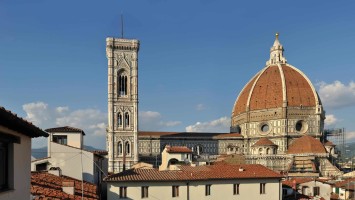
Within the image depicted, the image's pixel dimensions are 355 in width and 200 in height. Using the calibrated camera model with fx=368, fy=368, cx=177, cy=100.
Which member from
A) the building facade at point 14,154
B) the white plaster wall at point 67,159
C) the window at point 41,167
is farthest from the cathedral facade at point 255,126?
the building facade at point 14,154

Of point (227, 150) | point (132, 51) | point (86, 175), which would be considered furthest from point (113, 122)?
point (86, 175)

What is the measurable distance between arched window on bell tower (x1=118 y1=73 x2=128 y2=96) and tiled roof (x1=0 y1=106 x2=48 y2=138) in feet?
280

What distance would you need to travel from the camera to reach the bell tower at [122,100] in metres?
89.9

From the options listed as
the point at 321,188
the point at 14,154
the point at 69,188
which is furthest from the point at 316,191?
the point at 14,154

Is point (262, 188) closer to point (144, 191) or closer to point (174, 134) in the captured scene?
point (144, 191)

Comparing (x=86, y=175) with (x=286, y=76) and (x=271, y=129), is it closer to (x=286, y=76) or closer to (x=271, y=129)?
(x=271, y=129)

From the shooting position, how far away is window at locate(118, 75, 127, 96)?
92.5 m

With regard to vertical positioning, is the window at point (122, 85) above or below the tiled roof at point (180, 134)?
above

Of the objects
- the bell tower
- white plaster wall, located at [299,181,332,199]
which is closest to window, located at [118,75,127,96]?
the bell tower

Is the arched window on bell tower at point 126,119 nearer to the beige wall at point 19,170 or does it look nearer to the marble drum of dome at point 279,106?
the marble drum of dome at point 279,106

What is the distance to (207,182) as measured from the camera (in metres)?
30.1

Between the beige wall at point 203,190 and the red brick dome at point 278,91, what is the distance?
8162cm

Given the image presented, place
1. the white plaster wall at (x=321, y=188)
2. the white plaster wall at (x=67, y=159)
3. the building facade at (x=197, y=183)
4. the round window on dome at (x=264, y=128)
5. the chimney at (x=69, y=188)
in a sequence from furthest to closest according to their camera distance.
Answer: the round window on dome at (x=264, y=128)
the white plaster wall at (x=321, y=188)
the building facade at (x=197, y=183)
the white plaster wall at (x=67, y=159)
the chimney at (x=69, y=188)

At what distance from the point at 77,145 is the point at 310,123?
92.3m
